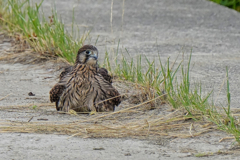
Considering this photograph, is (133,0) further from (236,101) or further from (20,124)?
(20,124)

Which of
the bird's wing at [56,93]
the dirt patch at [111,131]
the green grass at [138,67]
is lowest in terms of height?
the dirt patch at [111,131]

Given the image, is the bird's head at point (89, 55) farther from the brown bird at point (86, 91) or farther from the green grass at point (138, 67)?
the green grass at point (138, 67)

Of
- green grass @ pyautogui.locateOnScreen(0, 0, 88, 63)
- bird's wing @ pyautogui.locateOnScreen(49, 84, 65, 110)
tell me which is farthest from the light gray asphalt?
bird's wing @ pyautogui.locateOnScreen(49, 84, 65, 110)

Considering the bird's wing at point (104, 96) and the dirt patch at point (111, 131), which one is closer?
the dirt patch at point (111, 131)

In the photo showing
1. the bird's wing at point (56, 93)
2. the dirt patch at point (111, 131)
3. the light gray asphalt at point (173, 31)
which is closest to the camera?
the dirt patch at point (111, 131)

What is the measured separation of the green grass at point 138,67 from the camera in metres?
4.14

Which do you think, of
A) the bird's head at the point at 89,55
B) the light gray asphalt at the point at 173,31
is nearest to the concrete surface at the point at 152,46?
the light gray asphalt at the point at 173,31

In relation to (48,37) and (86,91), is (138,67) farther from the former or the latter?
(48,37)

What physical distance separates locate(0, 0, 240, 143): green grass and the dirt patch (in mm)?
101

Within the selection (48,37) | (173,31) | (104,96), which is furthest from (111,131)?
(173,31)

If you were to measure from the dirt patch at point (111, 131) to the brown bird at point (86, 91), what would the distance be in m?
0.14

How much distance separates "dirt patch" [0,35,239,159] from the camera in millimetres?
3545

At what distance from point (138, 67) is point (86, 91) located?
1.25 meters

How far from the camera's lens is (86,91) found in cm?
485
